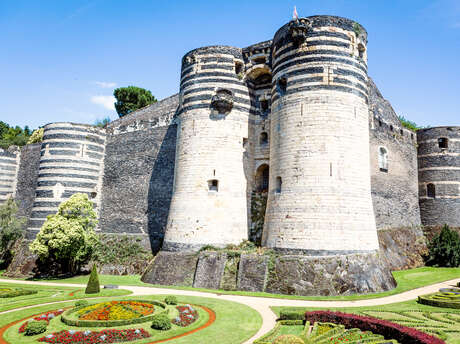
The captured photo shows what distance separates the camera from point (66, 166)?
103 feet

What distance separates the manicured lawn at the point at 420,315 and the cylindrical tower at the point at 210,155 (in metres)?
9.05

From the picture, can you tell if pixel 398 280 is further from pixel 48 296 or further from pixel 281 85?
pixel 48 296

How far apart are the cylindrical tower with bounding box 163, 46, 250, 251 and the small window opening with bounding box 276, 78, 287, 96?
3.59m

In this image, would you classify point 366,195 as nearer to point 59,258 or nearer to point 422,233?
point 422,233

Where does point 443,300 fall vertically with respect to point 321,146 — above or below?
below

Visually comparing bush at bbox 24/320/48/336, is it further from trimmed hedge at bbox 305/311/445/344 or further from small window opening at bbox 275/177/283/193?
small window opening at bbox 275/177/283/193

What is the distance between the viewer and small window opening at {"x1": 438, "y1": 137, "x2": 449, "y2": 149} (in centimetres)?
3378

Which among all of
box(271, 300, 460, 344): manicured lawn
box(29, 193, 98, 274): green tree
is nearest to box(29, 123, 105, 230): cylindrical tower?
box(29, 193, 98, 274): green tree

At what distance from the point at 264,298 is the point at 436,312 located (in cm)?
734

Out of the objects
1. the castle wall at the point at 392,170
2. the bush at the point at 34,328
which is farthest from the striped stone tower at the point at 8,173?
the castle wall at the point at 392,170

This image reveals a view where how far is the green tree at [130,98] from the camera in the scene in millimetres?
59219

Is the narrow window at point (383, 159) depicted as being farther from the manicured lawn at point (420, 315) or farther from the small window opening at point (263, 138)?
the manicured lawn at point (420, 315)

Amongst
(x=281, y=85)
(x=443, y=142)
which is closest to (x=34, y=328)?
(x=281, y=85)

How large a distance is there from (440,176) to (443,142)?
3.48 m
